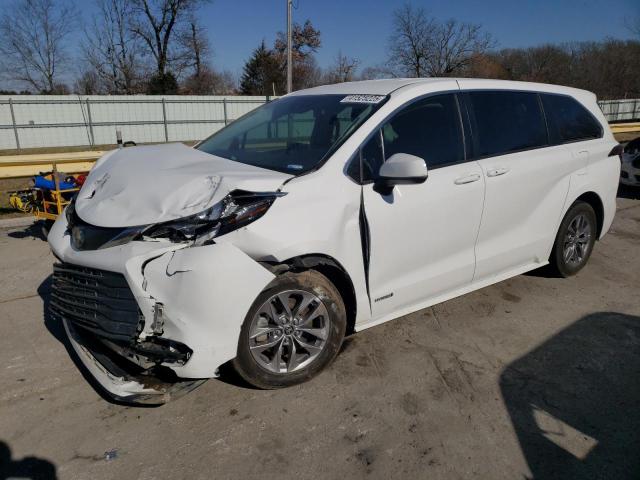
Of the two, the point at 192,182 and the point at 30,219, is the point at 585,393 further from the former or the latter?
the point at 30,219

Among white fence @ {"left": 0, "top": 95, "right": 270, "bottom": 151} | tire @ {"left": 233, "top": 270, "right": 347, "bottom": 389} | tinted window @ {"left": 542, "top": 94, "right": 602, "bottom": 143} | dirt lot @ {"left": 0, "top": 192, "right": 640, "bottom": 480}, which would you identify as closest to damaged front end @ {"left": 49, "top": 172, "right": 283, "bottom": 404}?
tire @ {"left": 233, "top": 270, "right": 347, "bottom": 389}

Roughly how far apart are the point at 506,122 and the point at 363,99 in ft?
4.45

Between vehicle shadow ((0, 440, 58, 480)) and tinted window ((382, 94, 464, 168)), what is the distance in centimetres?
261

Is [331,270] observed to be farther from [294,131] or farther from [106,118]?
[106,118]

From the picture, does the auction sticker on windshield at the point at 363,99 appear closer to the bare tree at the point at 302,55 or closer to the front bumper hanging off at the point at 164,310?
the front bumper hanging off at the point at 164,310

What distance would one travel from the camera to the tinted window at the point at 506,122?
12.8ft

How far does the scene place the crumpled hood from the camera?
8.90 ft

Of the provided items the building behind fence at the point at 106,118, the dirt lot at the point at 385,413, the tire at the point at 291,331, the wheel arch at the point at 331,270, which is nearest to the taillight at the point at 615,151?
the dirt lot at the point at 385,413

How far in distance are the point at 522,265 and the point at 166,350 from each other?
10.3ft

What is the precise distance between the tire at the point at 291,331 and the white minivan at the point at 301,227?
0.4 inches

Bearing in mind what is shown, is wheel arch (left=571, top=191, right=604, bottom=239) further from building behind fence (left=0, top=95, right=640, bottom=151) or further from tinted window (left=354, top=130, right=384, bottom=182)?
building behind fence (left=0, top=95, right=640, bottom=151)

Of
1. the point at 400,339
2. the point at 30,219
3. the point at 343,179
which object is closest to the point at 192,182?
the point at 343,179

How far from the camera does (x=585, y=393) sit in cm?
308

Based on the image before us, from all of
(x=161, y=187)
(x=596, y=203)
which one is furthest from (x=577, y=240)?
(x=161, y=187)
